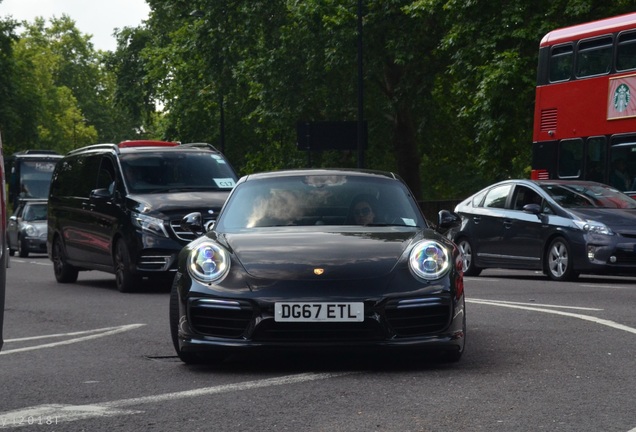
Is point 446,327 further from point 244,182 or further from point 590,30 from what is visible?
point 590,30

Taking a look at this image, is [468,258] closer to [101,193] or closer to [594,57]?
[594,57]

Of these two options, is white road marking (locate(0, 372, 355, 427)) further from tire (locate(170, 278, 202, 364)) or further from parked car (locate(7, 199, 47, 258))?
parked car (locate(7, 199, 47, 258))

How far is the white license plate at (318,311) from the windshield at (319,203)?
1.37m

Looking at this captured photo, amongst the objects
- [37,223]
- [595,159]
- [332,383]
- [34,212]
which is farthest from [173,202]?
[34,212]

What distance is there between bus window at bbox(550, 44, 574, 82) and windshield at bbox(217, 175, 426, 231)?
15534 mm

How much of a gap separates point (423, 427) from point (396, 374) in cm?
205

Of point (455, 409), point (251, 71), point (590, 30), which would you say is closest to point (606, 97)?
point (590, 30)

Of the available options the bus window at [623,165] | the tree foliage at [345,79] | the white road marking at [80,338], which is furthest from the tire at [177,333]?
the tree foliage at [345,79]

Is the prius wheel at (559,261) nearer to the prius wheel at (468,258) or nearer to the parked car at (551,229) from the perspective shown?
the parked car at (551,229)

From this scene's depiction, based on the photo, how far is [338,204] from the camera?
9883mm

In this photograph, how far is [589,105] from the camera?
78.9 feet

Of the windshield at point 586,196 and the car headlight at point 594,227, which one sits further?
the windshield at point 586,196

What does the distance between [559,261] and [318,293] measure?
37.7 ft

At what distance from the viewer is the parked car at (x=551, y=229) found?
1869 centimetres
